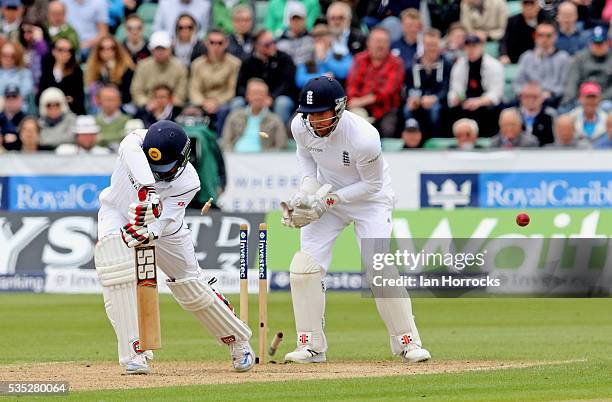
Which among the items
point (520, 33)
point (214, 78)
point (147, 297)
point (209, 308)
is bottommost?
point (209, 308)

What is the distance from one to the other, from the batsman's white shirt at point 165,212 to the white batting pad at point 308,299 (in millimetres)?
1144

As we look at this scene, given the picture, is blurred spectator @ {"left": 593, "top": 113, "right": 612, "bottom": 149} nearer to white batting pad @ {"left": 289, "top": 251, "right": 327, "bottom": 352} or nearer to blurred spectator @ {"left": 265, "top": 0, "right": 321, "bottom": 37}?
blurred spectator @ {"left": 265, "top": 0, "right": 321, "bottom": 37}

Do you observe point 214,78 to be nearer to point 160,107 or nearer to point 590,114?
point 160,107

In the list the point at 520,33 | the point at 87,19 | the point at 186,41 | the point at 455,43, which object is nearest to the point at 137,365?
the point at 455,43

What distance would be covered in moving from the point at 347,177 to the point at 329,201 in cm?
A: 38

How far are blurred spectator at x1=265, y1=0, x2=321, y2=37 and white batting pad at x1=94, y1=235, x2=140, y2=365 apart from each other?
43.0 ft

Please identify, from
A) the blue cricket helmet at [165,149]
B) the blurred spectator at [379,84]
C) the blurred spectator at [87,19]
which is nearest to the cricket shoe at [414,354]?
the blue cricket helmet at [165,149]

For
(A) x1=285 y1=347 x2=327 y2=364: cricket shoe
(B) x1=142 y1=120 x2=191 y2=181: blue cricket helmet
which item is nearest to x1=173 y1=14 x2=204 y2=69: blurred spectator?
(A) x1=285 y1=347 x2=327 y2=364: cricket shoe

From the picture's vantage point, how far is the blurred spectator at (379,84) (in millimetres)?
22000

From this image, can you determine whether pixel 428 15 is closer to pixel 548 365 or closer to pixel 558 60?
pixel 558 60

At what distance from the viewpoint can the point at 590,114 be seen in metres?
21.3

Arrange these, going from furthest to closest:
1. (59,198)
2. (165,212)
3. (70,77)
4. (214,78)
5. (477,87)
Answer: (70,77)
(214,78)
(477,87)
(59,198)
(165,212)

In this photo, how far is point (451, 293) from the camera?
18469 mm

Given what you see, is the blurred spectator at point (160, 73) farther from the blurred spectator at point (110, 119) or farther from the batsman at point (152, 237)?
the batsman at point (152, 237)
